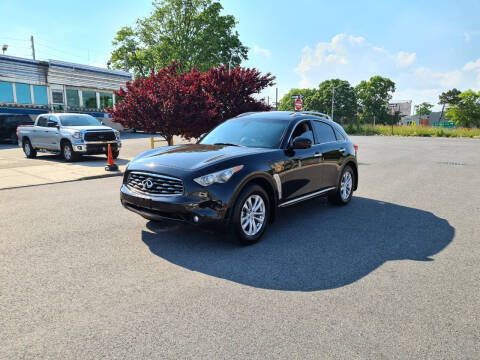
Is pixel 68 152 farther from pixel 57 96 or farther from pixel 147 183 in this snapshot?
pixel 57 96

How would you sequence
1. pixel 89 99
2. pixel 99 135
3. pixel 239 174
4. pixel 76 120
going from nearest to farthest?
pixel 239 174
pixel 99 135
pixel 76 120
pixel 89 99

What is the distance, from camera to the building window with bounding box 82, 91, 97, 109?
29236 mm

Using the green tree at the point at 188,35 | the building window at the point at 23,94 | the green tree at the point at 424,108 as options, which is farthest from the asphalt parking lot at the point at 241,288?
the green tree at the point at 424,108

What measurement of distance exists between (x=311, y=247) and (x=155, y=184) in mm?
2101

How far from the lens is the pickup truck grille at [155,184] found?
457 cm

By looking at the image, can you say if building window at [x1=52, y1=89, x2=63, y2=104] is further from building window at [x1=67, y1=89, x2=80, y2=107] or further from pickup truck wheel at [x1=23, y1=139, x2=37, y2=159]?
pickup truck wheel at [x1=23, y1=139, x2=37, y2=159]

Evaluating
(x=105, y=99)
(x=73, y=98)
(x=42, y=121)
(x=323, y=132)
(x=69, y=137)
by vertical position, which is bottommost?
(x=69, y=137)

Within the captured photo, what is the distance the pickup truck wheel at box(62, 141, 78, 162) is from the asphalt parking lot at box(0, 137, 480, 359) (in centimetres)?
766

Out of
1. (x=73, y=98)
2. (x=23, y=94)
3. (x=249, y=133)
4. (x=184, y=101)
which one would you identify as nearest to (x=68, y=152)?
(x=184, y=101)

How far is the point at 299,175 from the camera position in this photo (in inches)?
227

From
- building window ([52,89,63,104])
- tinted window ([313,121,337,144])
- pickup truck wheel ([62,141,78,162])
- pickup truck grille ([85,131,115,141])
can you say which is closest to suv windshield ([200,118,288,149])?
tinted window ([313,121,337,144])

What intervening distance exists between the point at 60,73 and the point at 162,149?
2531 centimetres

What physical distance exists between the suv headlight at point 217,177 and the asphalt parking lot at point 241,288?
850mm

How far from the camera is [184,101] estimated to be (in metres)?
11.0
